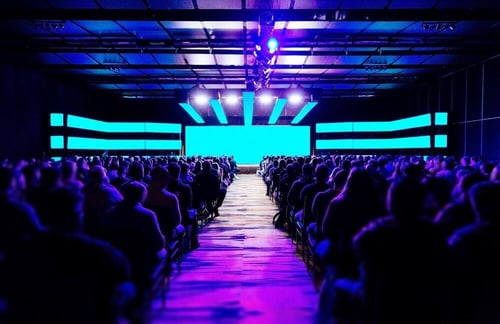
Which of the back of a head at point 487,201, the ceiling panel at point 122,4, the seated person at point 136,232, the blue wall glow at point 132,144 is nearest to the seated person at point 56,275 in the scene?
the seated person at point 136,232

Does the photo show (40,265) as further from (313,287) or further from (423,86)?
(423,86)

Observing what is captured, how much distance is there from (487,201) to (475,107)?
11641 millimetres

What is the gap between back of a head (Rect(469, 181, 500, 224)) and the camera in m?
2.61

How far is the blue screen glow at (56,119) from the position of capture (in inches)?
557

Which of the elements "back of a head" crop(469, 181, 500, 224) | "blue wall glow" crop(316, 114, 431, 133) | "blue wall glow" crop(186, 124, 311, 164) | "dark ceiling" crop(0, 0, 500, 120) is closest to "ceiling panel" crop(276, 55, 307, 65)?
"dark ceiling" crop(0, 0, 500, 120)

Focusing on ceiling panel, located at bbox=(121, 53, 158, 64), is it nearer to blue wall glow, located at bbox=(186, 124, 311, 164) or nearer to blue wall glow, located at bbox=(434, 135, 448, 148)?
blue wall glow, located at bbox=(434, 135, 448, 148)

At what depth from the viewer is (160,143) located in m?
24.0

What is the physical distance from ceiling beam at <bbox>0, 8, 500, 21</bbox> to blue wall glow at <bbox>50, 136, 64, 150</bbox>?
279 inches

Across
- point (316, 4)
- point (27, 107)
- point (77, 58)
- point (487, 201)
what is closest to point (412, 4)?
point (316, 4)

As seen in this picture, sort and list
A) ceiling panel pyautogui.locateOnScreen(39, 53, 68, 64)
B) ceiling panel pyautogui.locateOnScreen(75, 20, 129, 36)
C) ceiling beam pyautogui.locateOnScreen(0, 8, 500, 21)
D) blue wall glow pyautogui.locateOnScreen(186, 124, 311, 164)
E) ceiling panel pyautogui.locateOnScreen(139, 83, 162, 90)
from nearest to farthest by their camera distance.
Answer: ceiling beam pyautogui.locateOnScreen(0, 8, 500, 21) < ceiling panel pyautogui.locateOnScreen(75, 20, 129, 36) < ceiling panel pyautogui.locateOnScreen(39, 53, 68, 64) < ceiling panel pyautogui.locateOnScreen(139, 83, 162, 90) < blue wall glow pyautogui.locateOnScreen(186, 124, 311, 164)

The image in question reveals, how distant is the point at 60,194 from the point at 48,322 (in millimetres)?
564

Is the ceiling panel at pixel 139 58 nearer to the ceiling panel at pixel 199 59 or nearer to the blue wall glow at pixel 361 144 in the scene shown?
the ceiling panel at pixel 199 59

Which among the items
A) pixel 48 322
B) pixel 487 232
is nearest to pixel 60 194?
pixel 48 322

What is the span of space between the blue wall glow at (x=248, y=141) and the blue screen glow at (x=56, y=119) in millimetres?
12765
